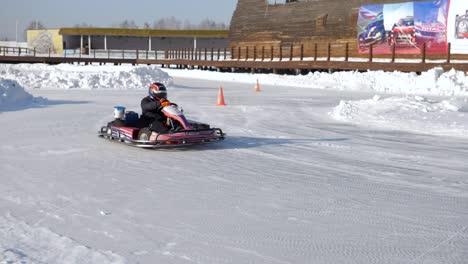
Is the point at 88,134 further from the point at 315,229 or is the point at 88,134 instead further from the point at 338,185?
the point at 315,229

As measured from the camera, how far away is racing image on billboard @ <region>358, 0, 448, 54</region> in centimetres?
3250

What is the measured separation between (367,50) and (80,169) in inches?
1208

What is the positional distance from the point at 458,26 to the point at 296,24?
13.9m

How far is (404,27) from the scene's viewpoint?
34.4 metres

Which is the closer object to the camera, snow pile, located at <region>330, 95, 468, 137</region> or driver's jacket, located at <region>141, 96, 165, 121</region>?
driver's jacket, located at <region>141, 96, 165, 121</region>

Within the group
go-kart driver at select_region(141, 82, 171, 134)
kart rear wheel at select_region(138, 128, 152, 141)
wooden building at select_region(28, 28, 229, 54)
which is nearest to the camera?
kart rear wheel at select_region(138, 128, 152, 141)

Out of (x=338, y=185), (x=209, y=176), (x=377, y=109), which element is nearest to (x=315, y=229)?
(x=338, y=185)

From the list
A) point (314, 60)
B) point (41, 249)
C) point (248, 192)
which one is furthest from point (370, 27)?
point (41, 249)

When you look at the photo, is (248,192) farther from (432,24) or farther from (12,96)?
(432,24)

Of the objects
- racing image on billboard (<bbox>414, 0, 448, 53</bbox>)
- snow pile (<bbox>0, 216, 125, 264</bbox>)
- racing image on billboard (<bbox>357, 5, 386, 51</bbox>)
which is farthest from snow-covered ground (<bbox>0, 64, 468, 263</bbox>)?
racing image on billboard (<bbox>357, 5, 386, 51</bbox>)

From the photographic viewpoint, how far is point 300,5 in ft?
144

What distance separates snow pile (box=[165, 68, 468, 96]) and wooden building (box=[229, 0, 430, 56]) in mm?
6381

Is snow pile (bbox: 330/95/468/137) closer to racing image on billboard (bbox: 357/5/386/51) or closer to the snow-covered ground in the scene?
the snow-covered ground

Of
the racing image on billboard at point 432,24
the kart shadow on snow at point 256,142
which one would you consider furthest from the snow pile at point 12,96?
the racing image on billboard at point 432,24
